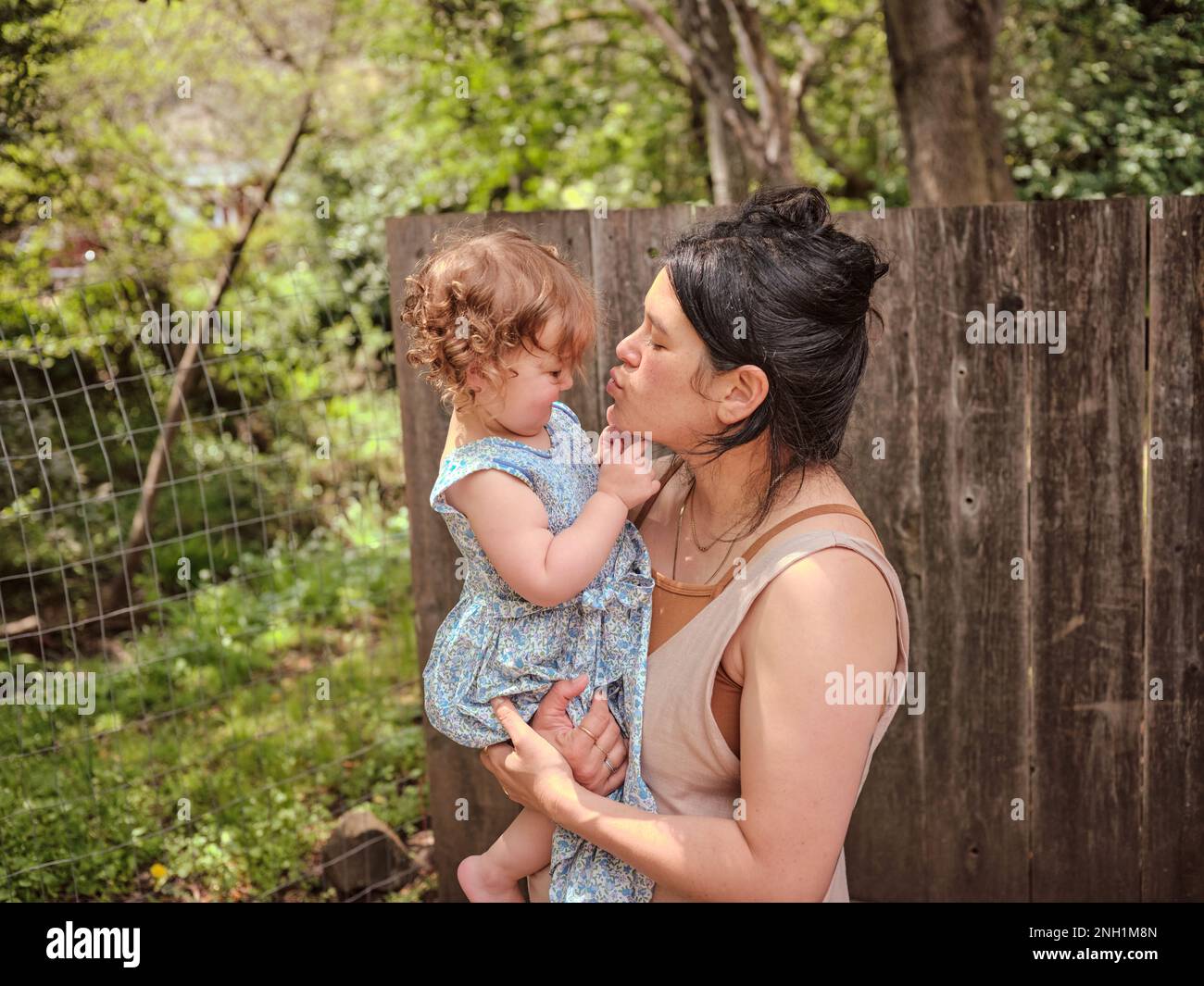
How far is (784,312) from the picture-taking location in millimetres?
1796

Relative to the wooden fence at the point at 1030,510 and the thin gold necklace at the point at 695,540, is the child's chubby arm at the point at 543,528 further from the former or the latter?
the wooden fence at the point at 1030,510

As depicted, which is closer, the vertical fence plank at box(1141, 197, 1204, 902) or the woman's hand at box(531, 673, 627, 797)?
the woman's hand at box(531, 673, 627, 797)

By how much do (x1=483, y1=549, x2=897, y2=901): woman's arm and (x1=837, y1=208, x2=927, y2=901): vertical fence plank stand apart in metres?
1.17

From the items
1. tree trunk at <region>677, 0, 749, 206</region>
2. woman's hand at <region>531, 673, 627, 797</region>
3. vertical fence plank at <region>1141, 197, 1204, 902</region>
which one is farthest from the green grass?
tree trunk at <region>677, 0, 749, 206</region>

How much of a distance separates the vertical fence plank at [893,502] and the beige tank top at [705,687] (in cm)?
104

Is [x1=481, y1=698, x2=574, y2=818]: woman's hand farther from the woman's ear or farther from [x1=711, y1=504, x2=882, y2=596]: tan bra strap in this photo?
the woman's ear

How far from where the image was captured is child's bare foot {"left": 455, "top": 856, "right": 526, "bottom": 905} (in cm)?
212

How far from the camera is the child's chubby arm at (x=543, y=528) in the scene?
188 centimetres

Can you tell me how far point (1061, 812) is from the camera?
2.95m

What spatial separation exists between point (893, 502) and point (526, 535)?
1335 millimetres

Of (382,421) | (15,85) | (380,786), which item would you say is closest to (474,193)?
(382,421)

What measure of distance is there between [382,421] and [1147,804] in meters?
5.25
